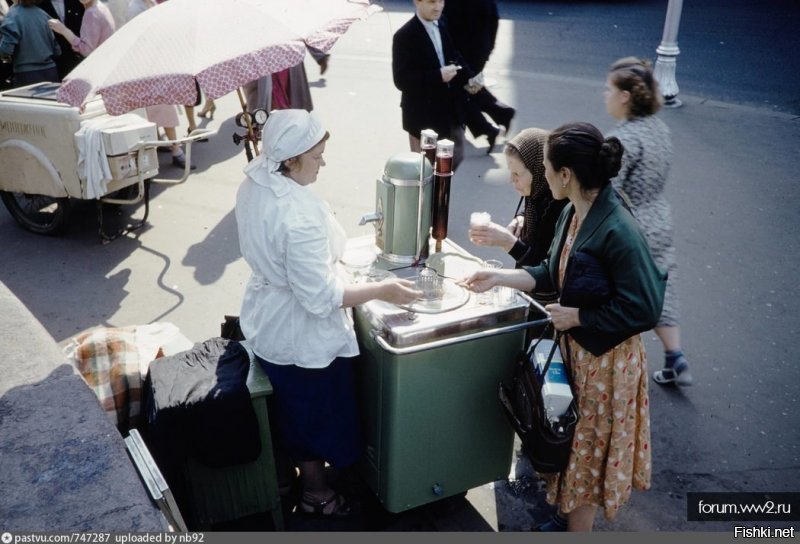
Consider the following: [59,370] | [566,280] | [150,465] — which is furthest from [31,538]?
[566,280]

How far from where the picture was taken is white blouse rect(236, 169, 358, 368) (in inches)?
104

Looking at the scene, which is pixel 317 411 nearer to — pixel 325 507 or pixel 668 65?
pixel 325 507

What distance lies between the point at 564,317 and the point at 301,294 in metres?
0.99

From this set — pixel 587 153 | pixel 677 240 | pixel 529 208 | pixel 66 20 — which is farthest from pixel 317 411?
pixel 66 20

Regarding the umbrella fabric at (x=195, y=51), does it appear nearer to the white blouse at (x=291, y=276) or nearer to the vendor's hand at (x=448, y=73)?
the white blouse at (x=291, y=276)

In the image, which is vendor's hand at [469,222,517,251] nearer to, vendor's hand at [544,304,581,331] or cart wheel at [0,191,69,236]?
vendor's hand at [544,304,581,331]

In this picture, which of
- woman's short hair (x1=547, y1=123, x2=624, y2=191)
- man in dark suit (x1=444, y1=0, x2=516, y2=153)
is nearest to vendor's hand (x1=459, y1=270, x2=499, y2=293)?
woman's short hair (x1=547, y1=123, x2=624, y2=191)

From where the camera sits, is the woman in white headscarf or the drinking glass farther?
the drinking glass

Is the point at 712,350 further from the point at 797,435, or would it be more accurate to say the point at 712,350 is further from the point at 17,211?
the point at 17,211

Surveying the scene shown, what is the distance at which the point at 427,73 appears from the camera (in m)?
5.36

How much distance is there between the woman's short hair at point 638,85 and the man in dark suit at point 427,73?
72.4 inches

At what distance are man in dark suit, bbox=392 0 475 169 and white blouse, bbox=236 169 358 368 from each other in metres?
2.83

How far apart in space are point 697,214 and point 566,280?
13.6ft

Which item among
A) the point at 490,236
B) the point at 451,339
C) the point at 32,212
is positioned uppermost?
the point at 490,236
